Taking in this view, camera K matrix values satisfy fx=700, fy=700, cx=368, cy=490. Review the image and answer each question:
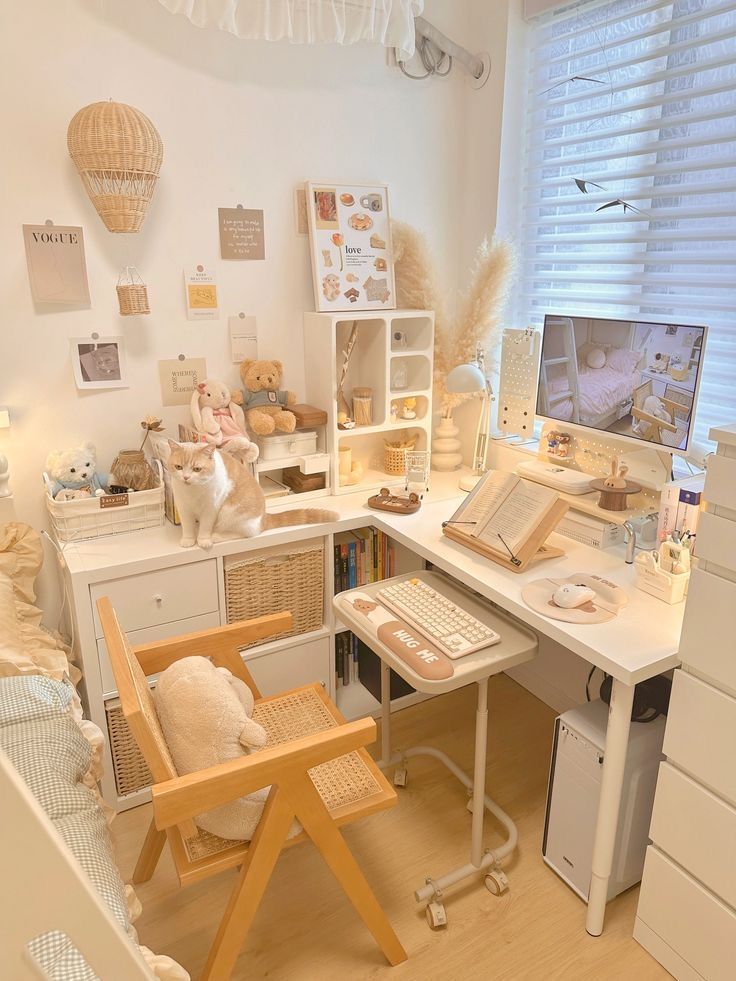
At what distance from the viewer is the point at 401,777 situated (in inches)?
83.8

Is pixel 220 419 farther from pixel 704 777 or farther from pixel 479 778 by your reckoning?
pixel 704 777

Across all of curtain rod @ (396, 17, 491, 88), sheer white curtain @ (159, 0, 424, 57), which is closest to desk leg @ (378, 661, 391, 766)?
sheer white curtain @ (159, 0, 424, 57)

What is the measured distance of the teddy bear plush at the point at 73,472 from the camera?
6.60ft

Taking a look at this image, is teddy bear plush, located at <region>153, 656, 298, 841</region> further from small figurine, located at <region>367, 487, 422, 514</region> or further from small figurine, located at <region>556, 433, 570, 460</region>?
small figurine, located at <region>556, 433, 570, 460</region>

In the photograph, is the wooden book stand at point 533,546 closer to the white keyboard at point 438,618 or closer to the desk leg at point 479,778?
the white keyboard at point 438,618

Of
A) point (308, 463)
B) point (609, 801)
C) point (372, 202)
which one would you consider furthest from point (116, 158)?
point (609, 801)

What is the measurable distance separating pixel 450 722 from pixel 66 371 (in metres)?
1.68

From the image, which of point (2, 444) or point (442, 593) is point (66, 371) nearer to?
point (2, 444)

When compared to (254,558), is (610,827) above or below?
below

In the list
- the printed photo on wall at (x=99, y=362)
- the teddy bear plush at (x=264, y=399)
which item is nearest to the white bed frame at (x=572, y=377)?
the teddy bear plush at (x=264, y=399)

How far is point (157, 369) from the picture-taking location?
2.18 meters

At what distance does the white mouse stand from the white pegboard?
81 cm

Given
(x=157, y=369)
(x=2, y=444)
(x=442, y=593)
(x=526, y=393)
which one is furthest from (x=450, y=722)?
(x=2, y=444)

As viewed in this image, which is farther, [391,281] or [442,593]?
[391,281]
